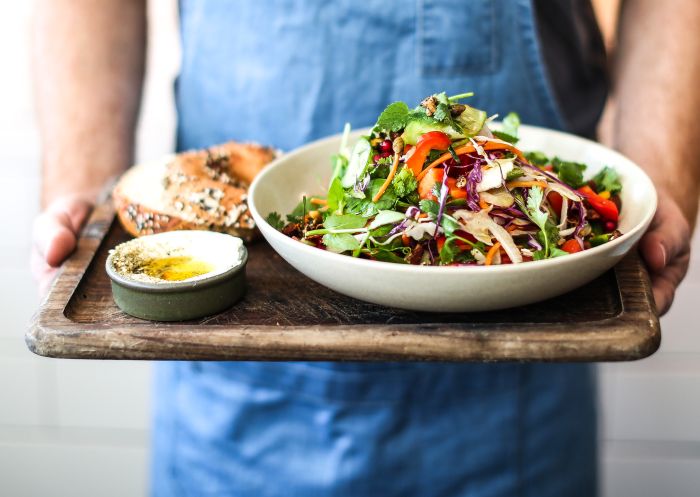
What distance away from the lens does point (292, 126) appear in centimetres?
171

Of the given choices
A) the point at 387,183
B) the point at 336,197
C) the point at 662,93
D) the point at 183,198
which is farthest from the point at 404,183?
the point at 662,93

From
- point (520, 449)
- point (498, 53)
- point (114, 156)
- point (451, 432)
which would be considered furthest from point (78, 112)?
point (520, 449)

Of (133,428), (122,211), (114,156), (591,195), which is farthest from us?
(133,428)

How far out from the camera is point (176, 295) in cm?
108

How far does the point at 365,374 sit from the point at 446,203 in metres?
0.57

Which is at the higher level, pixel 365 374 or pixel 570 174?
pixel 570 174

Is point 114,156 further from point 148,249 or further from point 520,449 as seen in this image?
point 520,449

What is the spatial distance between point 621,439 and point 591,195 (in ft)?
5.64

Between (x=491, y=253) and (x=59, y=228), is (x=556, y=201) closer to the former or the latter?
(x=491, y=253)

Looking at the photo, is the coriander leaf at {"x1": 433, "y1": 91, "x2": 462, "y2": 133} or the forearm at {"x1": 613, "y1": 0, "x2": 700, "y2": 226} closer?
the coriander leaf at {"x1": 433, "y1": 91, "x2": 462, "y2": 133}

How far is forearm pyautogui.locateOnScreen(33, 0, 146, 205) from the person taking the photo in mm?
1818

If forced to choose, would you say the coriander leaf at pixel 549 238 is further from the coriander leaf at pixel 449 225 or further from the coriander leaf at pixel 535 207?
the coriander leaf at pixel 449 225

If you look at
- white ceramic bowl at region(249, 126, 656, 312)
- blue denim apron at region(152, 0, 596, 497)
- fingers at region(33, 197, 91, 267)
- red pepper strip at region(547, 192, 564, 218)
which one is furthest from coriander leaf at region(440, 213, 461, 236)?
fingers at region(33, 197, 91, 267)

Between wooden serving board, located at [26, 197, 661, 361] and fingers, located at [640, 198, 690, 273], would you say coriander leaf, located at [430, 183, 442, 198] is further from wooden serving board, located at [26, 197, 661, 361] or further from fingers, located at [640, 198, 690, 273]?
fingers, located at [640, 198, 690, 273]
